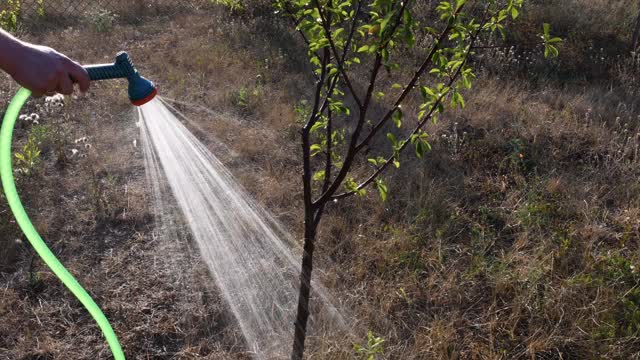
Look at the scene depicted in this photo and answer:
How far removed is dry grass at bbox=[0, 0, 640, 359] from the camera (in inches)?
99.1

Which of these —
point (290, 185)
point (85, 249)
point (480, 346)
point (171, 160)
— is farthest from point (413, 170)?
point (85, 249)

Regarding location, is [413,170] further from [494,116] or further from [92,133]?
[92,133]

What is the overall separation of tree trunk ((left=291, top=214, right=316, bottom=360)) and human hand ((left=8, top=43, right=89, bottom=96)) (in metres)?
0.90

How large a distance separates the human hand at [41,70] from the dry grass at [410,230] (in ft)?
4.36

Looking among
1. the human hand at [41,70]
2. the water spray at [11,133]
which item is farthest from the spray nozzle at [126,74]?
the human hand at [41,70]

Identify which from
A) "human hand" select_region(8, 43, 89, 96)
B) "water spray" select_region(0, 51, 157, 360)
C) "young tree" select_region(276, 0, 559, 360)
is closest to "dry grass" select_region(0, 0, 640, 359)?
"water spray" select_region(0, 51, 157, 360)

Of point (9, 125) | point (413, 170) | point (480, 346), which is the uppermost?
point (9, 125)

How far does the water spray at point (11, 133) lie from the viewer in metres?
1.85

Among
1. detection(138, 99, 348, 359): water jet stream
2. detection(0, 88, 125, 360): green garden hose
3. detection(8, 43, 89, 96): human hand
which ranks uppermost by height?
detection(8, 43, 89, 96): human hand

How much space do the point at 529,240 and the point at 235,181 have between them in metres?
1.80

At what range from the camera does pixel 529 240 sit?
3.05 metres

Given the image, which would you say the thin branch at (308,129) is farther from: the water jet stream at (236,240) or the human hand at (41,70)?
the water jet stream at (236,240)

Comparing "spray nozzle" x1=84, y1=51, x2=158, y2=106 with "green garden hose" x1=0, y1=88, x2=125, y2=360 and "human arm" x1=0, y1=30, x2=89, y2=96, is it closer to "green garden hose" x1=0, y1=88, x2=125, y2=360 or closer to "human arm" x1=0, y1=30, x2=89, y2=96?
"human arm" x1=0, y1=30, x2=89, y2=96

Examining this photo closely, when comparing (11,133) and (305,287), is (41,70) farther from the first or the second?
(305,287)
